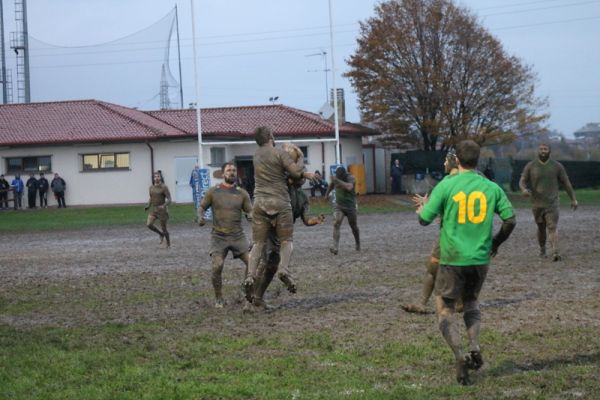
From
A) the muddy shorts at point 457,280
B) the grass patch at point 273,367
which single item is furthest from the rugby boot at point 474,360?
the muddy shorts at point 457,280

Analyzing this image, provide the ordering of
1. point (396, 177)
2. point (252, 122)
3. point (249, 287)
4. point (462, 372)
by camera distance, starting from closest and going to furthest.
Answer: point (462, 372) → point (249, 287) → point (396, 177) → point (252, 122)

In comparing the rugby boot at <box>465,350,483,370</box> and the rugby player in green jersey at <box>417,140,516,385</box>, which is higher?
the rugby player in green jersey at <box>417,140,516,385</box>

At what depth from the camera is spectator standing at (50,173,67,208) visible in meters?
46.8

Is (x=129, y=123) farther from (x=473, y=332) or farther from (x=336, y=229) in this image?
(x=473, y=332)

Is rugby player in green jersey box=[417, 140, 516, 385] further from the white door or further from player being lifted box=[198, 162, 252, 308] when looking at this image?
the white door

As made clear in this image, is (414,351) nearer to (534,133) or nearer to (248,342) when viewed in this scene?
(248,342)

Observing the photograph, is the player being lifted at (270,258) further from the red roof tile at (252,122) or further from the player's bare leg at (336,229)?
the red roof tile at (252,122)

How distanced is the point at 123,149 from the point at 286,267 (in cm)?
3869

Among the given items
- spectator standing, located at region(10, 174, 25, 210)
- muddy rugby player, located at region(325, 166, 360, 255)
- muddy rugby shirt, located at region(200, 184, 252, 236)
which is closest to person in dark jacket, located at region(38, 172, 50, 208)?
spectator standing, located at region(10, 174, 25, 210)

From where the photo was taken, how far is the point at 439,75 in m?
49.9

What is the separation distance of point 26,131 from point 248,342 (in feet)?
144

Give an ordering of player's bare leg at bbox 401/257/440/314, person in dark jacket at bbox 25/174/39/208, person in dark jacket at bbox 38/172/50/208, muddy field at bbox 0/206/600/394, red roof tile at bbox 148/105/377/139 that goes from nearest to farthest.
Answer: muddy field at bbox 0/206/600/394 → player's bare leg at bbox 401/257/440/314 → person in dark jacket at bbox 25/174/39/208 → person in dark jacket at bbox 38/172/50/208 → red roof tile at bbox 148/105/377/139

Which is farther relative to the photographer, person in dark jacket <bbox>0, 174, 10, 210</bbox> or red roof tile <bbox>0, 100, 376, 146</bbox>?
red roof tile <bbox>0, 100, 376, 146</bbox>

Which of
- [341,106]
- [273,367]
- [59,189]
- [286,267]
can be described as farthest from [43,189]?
[273,367]
